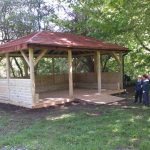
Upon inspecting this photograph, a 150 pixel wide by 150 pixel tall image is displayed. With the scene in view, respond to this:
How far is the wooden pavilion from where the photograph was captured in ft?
41.8

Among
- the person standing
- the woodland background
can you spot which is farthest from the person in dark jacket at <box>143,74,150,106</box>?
the woodland background

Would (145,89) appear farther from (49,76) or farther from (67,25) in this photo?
(67,25)

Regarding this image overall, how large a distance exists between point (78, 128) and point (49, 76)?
10.8m

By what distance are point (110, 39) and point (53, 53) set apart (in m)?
4.10

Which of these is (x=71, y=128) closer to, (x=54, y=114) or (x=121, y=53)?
(x=54, y=114)

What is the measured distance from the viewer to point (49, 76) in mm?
19234

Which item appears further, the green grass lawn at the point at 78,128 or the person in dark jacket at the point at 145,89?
the person in dark jacket at the point at 145,89

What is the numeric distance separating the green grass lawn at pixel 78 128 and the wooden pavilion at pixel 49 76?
107 centimetres

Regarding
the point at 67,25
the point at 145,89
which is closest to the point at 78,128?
the point at 145,89

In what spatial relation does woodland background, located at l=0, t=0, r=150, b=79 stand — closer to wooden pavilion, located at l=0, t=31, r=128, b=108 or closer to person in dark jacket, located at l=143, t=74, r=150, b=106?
wooden pavilion, located at l=0, t=31, r=128, b=108

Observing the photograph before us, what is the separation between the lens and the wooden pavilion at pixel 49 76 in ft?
41.8

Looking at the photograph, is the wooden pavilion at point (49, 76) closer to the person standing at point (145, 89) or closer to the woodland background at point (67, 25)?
the woodland background at point (67, 25)

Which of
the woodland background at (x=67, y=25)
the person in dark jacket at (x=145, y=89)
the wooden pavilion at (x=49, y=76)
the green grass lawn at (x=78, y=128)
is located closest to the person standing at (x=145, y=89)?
the person in dark jacket at (x=145, y=89)

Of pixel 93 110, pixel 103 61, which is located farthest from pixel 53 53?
pixel 93 110
